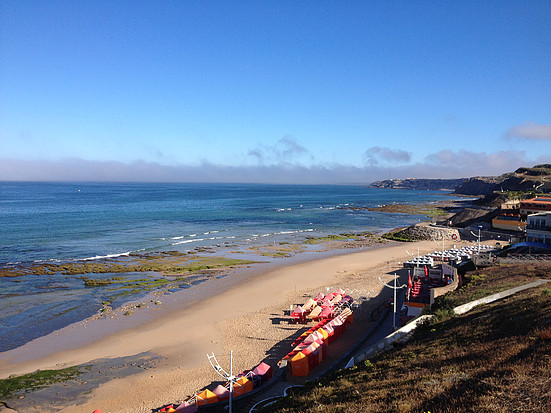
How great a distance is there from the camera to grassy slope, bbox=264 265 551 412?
731 cm

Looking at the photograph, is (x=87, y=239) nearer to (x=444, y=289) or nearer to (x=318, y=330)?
(x=318, y=330)

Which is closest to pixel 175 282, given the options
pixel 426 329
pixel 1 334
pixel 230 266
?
pixel 230 266

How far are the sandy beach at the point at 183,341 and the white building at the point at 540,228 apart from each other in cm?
1409

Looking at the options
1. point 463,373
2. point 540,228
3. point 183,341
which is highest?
point 540,228

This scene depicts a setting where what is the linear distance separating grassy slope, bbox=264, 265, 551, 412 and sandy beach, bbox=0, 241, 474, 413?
24.0ft

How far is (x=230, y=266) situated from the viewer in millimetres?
38531

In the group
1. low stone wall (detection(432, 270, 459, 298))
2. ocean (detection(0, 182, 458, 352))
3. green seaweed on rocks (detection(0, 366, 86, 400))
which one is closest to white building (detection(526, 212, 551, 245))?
low stone wall (detection(432, 270, 459, 298))

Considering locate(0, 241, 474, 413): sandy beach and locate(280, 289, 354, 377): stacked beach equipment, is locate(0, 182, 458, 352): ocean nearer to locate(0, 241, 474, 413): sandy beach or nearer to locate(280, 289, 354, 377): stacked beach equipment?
locate(0, 241, 474, 413): sandy beach

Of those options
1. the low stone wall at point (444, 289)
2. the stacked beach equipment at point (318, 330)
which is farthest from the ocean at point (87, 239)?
the low stone wall at point (444, 289)

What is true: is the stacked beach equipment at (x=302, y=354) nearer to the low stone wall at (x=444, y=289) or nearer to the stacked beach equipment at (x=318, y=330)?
the stacked beach equipment at (x=318, y=330)

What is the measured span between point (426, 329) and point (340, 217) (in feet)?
234

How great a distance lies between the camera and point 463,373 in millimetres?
8664

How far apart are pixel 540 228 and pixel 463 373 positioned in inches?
1257

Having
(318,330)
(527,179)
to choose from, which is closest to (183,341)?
(318,330)
